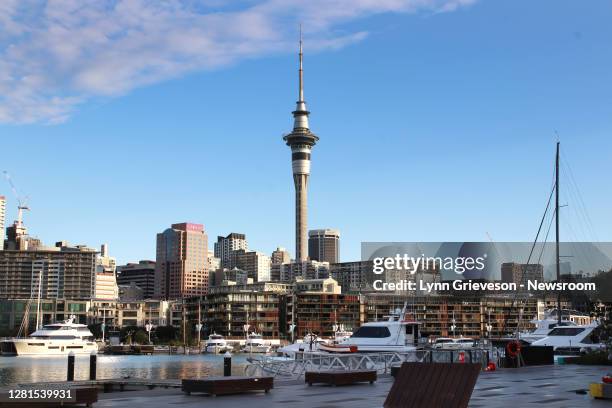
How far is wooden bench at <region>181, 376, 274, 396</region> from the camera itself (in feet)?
93.5

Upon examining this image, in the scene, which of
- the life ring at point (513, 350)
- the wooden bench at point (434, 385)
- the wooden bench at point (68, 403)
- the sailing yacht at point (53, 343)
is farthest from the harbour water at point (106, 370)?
the wooden bench at point (434, 385)

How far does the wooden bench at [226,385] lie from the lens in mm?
28500

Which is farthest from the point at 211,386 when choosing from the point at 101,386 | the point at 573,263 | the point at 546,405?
the point at 573,263

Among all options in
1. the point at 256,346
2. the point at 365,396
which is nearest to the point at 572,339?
the point at 365,396

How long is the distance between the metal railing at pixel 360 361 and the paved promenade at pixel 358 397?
246 inches

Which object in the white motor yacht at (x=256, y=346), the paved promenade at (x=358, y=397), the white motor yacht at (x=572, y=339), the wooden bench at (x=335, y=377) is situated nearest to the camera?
the paved promenade at (x=358, y=397)


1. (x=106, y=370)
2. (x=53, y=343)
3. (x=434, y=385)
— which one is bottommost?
(x=106, y=370)

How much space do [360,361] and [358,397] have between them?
1567 cm

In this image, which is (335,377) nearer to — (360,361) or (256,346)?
(360,361)

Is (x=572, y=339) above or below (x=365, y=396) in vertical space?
above

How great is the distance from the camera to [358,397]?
27.5 m

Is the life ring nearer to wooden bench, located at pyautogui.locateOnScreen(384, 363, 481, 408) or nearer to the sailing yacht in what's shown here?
wooden bench, located at pyautogui.locateOnScreen(384, 363, 481, 408)

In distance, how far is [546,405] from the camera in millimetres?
24062

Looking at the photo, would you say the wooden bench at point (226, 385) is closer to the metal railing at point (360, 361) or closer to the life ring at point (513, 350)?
the metal railing at point (360, 361)
